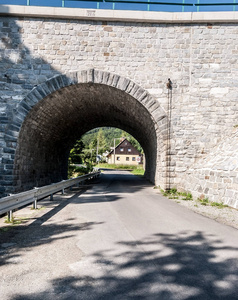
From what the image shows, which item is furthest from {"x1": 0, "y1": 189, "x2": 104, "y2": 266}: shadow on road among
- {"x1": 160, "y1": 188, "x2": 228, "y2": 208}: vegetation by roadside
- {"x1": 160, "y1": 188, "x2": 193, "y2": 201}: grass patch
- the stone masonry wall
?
{"x1": 160, "y1": 188, "x2": 193, "y2": 201}: grass patch

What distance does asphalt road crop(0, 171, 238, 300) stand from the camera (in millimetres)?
2471

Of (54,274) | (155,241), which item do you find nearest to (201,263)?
(155,241)

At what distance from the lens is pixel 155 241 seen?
13.0 feet

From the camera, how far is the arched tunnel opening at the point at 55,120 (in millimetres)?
10289

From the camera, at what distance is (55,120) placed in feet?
41.2

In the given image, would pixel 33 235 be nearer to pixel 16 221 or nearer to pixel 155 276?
pixel 16 221

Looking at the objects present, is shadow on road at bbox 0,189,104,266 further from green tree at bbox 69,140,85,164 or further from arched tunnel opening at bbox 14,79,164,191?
green tree at bbox 69,140,85,164

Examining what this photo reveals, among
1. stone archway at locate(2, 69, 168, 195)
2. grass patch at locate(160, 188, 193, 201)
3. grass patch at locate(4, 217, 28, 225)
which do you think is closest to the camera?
grass patch at locate(4, 217, 28, 225)

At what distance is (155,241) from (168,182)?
637 centimetres

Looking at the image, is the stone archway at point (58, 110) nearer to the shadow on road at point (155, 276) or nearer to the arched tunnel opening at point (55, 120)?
the arched tunnel opening at point (55, 120)

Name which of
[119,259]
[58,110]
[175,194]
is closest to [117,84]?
[58,110]

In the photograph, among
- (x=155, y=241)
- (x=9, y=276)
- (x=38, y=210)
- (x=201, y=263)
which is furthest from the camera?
(x=38, y=210)

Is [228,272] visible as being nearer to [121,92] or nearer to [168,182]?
[168,182]

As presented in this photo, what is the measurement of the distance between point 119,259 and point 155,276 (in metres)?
0.63
